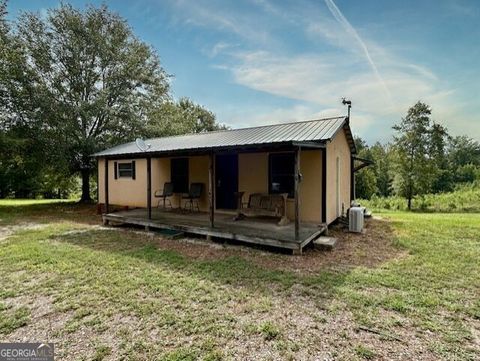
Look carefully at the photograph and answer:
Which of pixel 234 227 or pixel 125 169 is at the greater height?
pixel 125 169

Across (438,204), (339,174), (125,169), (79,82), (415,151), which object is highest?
(79,82)

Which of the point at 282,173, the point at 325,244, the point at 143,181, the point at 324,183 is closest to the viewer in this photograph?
the point at 325,244

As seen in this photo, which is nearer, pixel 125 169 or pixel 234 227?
pixel 234 227

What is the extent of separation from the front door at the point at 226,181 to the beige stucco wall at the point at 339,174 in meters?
2.72

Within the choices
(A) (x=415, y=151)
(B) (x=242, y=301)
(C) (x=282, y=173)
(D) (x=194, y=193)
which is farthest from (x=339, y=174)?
(A) (x=415, y=151)

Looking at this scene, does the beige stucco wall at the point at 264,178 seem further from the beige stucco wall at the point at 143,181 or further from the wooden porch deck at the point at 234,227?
the wooden porch deck at the point at 234,227

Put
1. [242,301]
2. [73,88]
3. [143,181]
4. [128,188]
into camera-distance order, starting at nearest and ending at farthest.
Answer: [242,301] < [143,181] < [128,188] < [73,88]

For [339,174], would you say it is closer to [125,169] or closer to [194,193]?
[194,193]

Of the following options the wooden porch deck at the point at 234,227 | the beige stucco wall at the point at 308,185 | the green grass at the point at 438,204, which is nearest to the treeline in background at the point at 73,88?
the wooden porch deck at the point at 234,227

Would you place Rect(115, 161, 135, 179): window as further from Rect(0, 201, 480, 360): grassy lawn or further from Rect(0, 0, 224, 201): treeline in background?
Rect(0, 201, 480, 360): grassy lawn

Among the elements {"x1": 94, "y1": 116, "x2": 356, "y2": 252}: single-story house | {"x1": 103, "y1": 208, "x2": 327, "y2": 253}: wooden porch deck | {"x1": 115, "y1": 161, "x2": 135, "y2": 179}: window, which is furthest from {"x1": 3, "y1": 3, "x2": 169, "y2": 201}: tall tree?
{"x1": 103, "y1": 208, "x2": 327, "y2": 253}: wooden porch deck

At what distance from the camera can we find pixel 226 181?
26.7 feet

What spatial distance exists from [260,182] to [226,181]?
47.4 inches

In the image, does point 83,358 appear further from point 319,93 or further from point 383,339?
point 319,93
